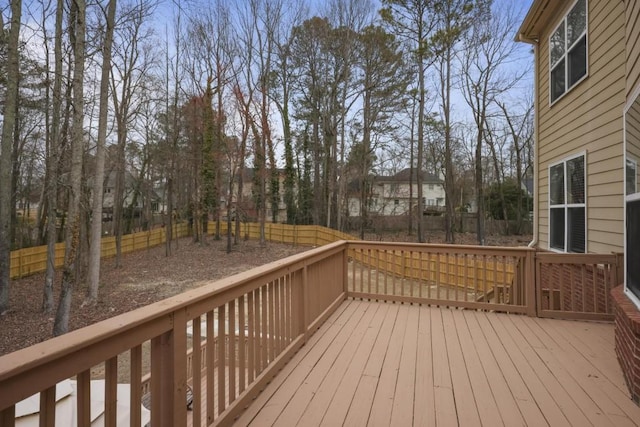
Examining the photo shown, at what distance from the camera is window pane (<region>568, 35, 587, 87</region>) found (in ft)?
15.1

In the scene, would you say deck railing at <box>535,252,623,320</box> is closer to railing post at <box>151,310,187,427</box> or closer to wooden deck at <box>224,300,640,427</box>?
wooden deck at <box>224,300,640,427</box>

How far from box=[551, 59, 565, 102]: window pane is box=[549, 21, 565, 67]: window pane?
4.4 inches

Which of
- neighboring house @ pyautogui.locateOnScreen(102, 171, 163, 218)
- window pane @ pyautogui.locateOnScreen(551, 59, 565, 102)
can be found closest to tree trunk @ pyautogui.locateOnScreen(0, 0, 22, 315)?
neighboring house @ pyautogui.locateOnScreen(102, 171, 163, 218)

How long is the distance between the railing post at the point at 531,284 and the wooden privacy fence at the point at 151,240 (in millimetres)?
10542

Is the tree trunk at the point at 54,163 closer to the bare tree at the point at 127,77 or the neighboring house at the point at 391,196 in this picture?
the bare tree at the point at 127,77

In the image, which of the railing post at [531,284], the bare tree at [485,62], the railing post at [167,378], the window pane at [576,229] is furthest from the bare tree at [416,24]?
the railing post at [167,378]

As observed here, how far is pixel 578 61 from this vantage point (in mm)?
4797

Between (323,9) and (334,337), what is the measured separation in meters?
15.9

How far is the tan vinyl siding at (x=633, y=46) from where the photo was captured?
232 cm

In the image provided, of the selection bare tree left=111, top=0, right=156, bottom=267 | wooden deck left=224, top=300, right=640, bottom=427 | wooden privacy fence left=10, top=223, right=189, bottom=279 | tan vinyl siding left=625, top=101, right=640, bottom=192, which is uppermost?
bare tree left=111, top=0, right=156, bottom=267

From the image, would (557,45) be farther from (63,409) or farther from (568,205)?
(63,409)

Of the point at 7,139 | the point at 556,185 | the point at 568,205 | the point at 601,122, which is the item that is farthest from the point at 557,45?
the point at 7,139

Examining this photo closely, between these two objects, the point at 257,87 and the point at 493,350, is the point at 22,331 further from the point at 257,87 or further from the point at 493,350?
the point at 257,87

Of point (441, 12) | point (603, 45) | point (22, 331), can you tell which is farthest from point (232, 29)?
point (603, 45)
